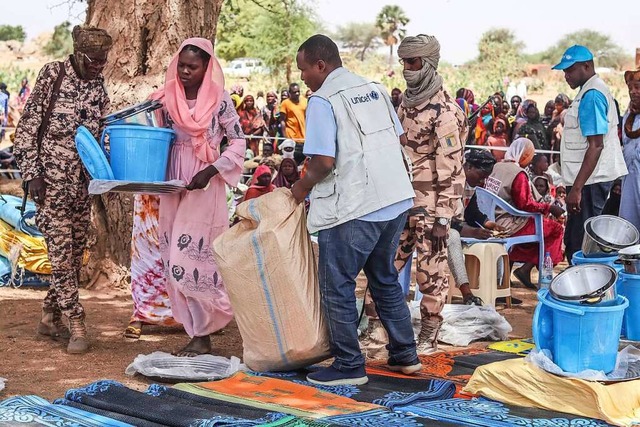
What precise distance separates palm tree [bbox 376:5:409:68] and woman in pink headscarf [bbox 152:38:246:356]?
50023 millimetres

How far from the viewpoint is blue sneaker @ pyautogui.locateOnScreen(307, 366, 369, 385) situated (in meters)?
4.75

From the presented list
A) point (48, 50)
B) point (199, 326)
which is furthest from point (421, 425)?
point (48, 50)

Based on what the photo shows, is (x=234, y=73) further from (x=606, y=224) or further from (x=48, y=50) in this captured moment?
(x=606, y=224)

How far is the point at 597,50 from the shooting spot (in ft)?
196

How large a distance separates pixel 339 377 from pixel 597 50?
58869 millimetres

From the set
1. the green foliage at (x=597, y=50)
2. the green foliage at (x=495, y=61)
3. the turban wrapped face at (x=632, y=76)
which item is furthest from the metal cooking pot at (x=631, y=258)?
the green foliage at (x=597, y=50)

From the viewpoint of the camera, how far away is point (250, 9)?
35.0 m

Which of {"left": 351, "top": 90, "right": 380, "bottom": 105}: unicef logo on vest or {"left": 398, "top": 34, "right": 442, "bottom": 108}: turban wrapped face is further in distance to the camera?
{"left": 398, "top": 34, "right": 442, "bottom": 108}: turban wrapped face

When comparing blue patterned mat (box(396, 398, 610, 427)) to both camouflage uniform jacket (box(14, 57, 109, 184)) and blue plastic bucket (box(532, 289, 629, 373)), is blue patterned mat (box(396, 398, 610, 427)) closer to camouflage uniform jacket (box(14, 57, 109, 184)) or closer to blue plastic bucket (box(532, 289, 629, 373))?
blue plastic bucket (box(532, 289, 629, 373))

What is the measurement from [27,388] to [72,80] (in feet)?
6.13

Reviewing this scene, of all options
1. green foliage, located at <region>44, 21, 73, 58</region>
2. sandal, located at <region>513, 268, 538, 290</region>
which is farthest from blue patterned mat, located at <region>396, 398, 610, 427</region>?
green foliage, located at <region>44, 21, 73, 58</region>


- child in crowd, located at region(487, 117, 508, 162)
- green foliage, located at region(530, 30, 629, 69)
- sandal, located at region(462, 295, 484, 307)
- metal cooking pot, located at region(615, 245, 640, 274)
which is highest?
green foliage, located at region(530, 30, 629, 69)

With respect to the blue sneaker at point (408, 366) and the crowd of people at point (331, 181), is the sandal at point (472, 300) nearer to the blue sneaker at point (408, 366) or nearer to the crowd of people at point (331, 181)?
the crowd of people at point (331, 181)

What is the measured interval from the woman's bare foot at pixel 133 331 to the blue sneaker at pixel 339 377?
178 centimetres
